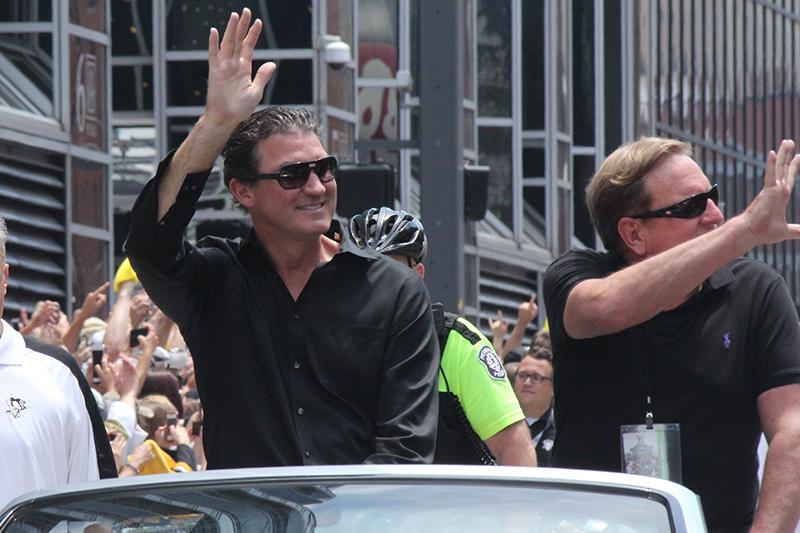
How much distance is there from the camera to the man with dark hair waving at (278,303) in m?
5.03

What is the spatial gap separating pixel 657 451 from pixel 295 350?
960mm

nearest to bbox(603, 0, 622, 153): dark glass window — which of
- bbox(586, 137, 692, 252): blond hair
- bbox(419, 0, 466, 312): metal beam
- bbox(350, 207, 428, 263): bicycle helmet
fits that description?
bbox(419, 0, 466, 312): metal beam

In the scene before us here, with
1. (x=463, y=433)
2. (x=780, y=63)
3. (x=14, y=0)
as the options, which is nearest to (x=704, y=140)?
(x=780, y=63)

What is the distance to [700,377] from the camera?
5141mm

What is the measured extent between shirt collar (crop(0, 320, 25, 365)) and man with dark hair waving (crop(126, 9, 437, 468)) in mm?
438

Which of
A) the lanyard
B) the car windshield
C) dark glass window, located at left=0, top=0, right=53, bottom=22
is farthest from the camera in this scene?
dark glass window, located at left=0, top=0, right=53, bottom=22

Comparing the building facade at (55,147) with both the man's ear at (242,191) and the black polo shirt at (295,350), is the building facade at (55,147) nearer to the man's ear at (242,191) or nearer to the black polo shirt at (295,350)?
the man's ear at (242,191)

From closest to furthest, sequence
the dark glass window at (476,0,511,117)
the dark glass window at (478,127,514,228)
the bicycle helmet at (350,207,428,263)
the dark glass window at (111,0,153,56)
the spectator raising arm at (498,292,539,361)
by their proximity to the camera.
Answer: the bicycle helmet at (350,207,428,263)
the spectator raising arm at (498,292,539,361)
the dark glass window at (111,0,153,56)
the dark glass window at (476,0,511,117)
the dark glass window at (478,127,514,228)

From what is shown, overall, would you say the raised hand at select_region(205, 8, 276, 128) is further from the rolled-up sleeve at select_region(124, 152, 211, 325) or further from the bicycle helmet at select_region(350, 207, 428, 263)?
the bicycle helmet at select_region(350, 207, 428, 263)

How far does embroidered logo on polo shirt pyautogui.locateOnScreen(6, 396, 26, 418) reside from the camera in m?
5.24

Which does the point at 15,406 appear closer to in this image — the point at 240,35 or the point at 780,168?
the point at 240,35

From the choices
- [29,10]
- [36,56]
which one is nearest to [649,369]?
[36,56]

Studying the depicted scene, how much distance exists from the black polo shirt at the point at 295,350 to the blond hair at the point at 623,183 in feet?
1.96

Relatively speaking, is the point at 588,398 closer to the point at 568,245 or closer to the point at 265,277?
the point at 265,277
